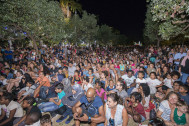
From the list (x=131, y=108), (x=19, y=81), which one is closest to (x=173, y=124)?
(x=131, y=108)

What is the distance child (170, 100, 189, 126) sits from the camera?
2.46 meters

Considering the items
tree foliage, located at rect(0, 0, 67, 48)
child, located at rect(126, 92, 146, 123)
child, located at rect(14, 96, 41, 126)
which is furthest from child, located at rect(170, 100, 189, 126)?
tree foliage, located at rect(0, 0, 67, 48)

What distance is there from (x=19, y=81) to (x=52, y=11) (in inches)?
288

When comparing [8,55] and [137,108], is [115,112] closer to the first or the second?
[137,108]

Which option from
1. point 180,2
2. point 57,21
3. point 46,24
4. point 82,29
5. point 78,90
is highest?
point 82,29

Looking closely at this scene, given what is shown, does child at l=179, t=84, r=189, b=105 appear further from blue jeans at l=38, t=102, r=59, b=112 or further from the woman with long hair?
blue jeans at l=38, t=102, r=59, b=112

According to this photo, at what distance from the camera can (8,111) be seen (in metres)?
3.16

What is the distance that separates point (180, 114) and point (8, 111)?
4.59m

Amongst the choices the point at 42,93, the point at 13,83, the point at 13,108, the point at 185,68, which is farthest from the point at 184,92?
the point at 13,83

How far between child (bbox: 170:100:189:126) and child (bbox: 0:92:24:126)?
4203 millimetres

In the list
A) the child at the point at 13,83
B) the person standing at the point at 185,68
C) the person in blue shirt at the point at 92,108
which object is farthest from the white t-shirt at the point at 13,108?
the person standing at the point at 185,68

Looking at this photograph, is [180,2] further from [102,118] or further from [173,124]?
[102,118]

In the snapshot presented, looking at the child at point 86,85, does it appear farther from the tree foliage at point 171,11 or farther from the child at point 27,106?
the tree foliage at point 171,11

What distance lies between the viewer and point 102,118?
104 inches
